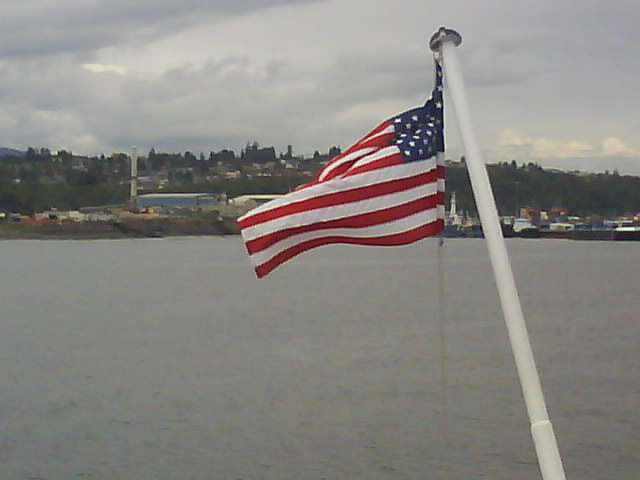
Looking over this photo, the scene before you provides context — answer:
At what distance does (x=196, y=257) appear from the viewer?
3725 inches

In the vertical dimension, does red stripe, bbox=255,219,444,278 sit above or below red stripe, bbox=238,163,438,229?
below

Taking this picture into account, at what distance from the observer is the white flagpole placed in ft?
17.2

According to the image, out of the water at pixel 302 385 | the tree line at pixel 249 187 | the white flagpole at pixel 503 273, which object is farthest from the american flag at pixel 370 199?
the tree line at pixel 249 187

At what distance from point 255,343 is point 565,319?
1308 cm

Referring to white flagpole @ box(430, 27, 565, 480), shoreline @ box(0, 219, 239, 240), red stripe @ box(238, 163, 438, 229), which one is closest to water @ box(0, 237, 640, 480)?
red stripe @ box(238, 163, 438, 229)

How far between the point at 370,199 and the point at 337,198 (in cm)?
19

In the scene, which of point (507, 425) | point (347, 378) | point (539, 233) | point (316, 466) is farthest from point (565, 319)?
point (539, 233)

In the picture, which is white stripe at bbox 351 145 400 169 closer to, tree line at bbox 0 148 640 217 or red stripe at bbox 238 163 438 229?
red stripe at bbox 238 163 438 229

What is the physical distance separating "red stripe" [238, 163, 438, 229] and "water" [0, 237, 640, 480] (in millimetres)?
6234

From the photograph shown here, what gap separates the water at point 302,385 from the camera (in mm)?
16297

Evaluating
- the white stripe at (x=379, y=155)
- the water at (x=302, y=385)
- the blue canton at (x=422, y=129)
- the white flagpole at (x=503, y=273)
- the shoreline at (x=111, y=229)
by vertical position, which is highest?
the blue canton at (x=422, y=129)

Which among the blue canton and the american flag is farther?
the blue canton

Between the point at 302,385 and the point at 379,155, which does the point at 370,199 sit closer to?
the point at 379,155

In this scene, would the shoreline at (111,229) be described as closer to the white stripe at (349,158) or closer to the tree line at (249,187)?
the tree line at (249,187)
